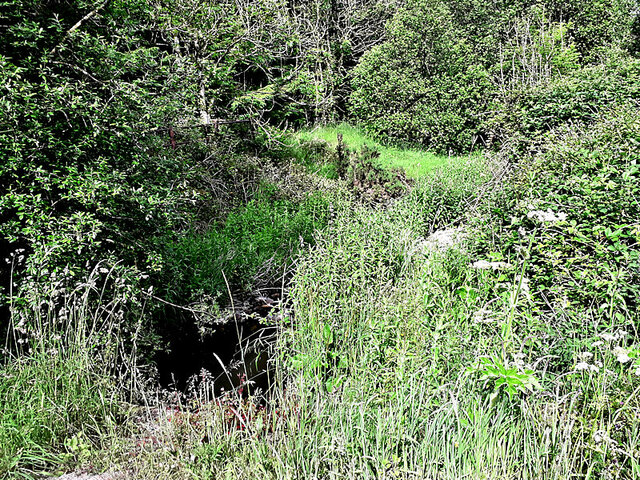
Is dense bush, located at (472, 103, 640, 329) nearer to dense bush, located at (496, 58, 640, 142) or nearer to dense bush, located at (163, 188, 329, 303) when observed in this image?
dense bush, located at (163, 188, 329, 303)

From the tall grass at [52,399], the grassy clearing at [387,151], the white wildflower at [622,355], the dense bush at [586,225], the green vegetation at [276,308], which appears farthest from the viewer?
the grassy clearing at [387,151]

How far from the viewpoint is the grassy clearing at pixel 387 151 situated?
9.68m

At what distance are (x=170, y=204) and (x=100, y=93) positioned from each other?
102 centimetres

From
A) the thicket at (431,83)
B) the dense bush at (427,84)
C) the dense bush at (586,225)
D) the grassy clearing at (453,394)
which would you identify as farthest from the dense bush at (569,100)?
the grassy clearing at (453,394)

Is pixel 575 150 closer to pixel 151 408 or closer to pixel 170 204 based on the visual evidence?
pixel 170 204

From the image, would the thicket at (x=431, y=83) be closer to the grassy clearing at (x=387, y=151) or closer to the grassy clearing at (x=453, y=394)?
the grassy clearing at (x=387, y=151)

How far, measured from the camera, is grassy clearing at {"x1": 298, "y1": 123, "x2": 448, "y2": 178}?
9.68 meters

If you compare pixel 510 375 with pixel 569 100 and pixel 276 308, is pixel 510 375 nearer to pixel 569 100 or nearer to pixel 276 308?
pixel 276 308

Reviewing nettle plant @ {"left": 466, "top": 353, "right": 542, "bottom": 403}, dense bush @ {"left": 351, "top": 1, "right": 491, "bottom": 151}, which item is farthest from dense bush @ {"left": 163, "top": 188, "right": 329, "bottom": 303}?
dense bush @ {"left": 351, "top": 1, "right": 491, "bottom": 151}

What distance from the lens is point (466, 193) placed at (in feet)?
20.4

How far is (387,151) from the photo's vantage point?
36.3ft

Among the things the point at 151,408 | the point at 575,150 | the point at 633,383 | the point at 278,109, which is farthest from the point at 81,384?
the point at 278,109

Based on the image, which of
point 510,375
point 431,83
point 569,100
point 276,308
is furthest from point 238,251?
point 431,83

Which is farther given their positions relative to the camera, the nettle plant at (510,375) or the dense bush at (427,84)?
the dense bush at (427,84)
